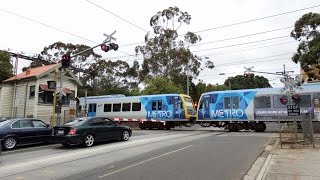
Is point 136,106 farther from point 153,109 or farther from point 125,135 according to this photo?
point 125,135

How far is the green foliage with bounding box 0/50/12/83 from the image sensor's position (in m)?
48.0

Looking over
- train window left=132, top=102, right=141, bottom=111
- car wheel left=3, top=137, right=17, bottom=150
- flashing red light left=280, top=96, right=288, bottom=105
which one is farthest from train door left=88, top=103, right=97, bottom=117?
car wheel left=3, top=137, right=17, bottom=150

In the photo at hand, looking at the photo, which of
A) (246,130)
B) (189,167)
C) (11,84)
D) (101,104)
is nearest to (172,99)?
(246,130)

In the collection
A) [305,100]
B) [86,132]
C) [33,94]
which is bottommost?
[86,132]

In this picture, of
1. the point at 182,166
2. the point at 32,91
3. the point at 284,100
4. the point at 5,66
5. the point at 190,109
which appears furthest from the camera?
the point at 5,66

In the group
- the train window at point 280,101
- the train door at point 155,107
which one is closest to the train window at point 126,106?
the train door at point 155,107

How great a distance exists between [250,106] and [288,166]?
17.7m

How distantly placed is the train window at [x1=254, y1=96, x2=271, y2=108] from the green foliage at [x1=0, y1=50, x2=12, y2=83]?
34313 millimetres

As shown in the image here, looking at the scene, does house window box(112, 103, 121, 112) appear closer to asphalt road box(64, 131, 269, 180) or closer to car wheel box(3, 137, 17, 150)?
car wheel box(3, 137, 17, 150)

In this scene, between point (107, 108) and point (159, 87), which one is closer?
point (107, 108)

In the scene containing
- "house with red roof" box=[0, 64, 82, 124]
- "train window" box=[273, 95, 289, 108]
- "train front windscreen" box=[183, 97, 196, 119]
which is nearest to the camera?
"train window" box=[273, 95, 289, 108]

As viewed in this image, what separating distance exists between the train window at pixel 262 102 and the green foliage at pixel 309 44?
1318 centimetres

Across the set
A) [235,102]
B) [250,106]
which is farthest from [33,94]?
[250,106]

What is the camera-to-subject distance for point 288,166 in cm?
1065
